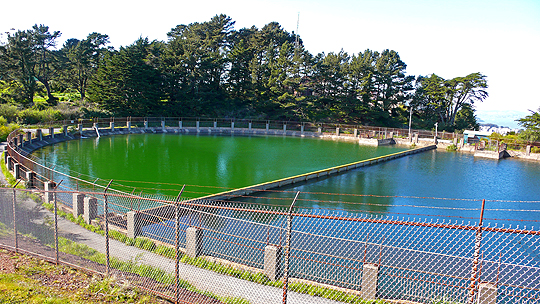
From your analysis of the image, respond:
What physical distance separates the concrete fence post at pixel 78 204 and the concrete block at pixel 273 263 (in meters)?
7.15

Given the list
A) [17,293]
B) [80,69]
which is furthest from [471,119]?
[17,293]

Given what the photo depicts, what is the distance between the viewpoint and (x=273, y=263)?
8.34 meters

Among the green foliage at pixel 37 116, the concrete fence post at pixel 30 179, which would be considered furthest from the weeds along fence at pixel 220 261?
the green foliage at pixel 37 116

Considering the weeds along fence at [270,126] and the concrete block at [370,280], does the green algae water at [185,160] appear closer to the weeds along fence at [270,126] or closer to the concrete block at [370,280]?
the weeds along fence at [270,126]

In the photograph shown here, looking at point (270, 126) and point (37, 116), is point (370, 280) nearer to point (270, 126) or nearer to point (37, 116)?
point (37, 116)

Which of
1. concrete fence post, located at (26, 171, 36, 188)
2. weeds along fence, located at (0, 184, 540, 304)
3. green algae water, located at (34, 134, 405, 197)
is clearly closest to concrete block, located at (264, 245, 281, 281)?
weeds along fence, located at (0, 184, 540, 304)

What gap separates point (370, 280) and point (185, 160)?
21911 millimetres

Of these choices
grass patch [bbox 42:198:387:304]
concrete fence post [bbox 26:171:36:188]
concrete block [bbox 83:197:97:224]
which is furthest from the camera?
concrete fence post [bbox 26:171:36:188]

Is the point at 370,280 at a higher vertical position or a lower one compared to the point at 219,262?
higher

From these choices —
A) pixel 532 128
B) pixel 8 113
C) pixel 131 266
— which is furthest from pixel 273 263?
pixel 532 128

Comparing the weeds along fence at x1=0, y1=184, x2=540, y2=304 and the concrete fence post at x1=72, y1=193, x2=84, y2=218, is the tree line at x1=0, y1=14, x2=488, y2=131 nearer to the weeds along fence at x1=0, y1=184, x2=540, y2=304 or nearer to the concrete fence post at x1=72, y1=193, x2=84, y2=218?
the concrete fence post at x1=72, y1=193, x2=84, y2=218

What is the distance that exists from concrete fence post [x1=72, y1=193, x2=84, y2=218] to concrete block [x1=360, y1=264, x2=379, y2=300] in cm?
928

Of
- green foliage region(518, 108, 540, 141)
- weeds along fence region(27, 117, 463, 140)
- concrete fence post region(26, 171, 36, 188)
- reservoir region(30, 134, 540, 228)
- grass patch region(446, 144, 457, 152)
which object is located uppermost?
green foliage region(518, 108, 540, 141)

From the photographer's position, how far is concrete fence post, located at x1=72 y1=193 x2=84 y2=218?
1205 centimetres
